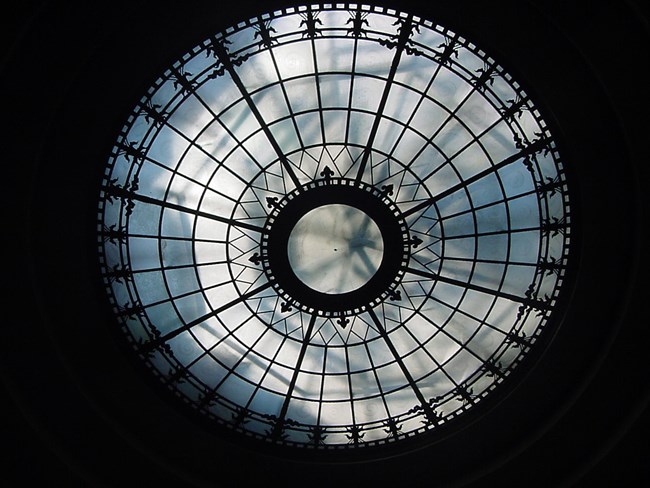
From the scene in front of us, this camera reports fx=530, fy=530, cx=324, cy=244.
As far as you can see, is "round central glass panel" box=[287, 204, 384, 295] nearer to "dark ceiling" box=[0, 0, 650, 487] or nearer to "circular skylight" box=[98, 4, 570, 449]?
"circular skylight" box=[98, 4, 570, 449]

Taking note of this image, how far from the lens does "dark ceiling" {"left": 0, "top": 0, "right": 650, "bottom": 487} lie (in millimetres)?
10039

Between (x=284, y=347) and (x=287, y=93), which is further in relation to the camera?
(x=284, y=347)

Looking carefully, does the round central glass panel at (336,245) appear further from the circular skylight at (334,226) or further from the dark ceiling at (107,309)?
the dark ceiling at (107,309)

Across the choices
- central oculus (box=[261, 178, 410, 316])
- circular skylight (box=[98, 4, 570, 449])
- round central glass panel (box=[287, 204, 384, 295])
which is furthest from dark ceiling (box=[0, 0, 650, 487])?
round central glass panel (box=[287, 204, 384, 295])

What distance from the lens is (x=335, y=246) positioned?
1166 cm

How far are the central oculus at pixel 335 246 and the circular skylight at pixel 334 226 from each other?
38 mm

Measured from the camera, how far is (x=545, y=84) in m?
10.5

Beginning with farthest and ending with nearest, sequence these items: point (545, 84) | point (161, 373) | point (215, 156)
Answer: point (161, 373) < point (215, 156) < point (545, 84)

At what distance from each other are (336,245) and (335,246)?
0.03 meters

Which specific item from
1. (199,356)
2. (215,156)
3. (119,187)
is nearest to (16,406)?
(199,356)

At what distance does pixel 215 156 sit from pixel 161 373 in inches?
201

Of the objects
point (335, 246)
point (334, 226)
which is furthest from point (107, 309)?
point (334, 226)

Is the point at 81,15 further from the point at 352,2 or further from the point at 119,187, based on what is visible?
the point at 352,2

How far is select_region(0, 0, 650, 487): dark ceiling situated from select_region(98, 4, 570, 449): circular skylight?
47 centimetres
